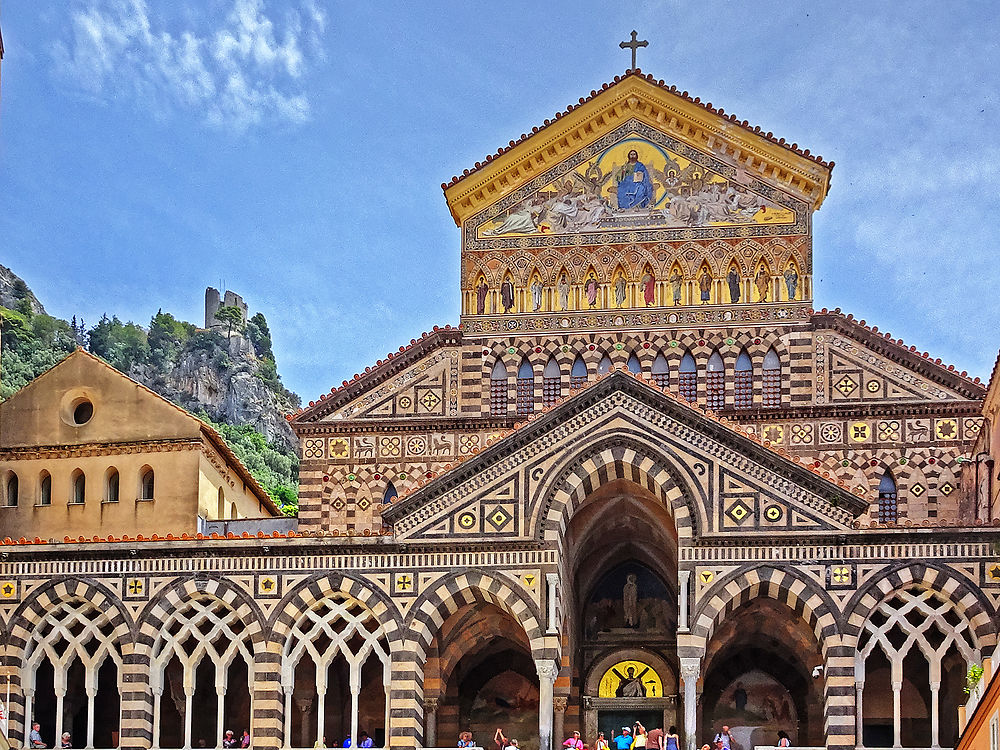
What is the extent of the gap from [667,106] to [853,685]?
1813 cm

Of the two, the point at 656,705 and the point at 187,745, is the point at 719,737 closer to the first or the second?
the point at 656,705

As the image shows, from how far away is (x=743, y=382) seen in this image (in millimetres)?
47094

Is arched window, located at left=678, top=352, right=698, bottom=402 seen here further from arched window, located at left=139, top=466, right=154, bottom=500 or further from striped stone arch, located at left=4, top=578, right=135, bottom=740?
striped stone arch, located at left=4, top=578, right=135, bottom=740

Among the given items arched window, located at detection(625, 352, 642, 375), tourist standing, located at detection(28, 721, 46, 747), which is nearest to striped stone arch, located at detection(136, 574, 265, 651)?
tourist standing, located at detection(28, 721, 46, 747)

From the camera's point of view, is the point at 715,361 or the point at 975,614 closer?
A: the point at 975,614

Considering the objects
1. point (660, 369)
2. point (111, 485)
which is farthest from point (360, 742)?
point (660, 369)

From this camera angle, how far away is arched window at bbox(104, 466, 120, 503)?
48688mm

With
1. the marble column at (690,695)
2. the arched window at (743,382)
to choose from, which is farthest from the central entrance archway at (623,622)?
the arched window at (743,382)

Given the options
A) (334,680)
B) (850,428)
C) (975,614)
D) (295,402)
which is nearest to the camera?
(975,614)

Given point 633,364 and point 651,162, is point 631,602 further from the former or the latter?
point 651,162

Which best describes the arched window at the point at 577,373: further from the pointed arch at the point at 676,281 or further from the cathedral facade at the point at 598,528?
the pointed arch at the point at 676,281

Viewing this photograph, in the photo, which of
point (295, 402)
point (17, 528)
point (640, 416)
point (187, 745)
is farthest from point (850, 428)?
point (295, 402)

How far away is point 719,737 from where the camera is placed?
39.7 m

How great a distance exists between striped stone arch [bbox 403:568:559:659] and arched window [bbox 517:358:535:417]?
8.88 meters
